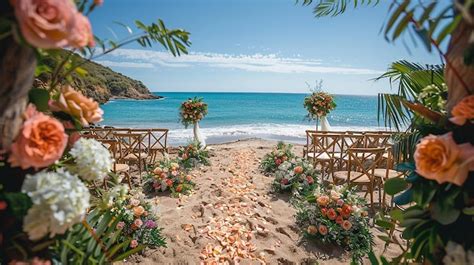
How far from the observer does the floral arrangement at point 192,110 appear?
7.70 meters

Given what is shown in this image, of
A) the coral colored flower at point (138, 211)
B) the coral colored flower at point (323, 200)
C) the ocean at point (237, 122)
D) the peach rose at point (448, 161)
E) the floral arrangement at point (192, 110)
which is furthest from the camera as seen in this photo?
the ocean at point (237, 122)

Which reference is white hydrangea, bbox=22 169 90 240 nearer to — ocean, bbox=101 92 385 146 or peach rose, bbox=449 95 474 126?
peach rose, bbox=449 95 474 126

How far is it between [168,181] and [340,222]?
2.48 m

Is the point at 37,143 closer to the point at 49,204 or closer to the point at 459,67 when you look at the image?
the point at 49,204

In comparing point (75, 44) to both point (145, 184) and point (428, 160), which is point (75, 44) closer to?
point (428, 160)

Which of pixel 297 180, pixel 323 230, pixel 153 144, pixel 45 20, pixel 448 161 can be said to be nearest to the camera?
pixel 45 20

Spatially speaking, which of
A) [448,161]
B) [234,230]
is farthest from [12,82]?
[234,230]

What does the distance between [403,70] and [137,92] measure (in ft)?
178

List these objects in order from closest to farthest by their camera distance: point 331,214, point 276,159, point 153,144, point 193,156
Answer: point 331,214 → point 276,159 → point 193,156 → point 153,144

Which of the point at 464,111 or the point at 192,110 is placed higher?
the point at 464,111

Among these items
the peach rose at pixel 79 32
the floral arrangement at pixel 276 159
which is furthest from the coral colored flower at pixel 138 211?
the floral arrangement at pixel 276 159

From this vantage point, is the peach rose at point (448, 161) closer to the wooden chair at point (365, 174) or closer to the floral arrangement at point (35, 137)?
the floral arrangement at point (35, 137)

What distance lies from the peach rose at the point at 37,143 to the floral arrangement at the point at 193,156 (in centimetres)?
569

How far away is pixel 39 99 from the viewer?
0.76 m
